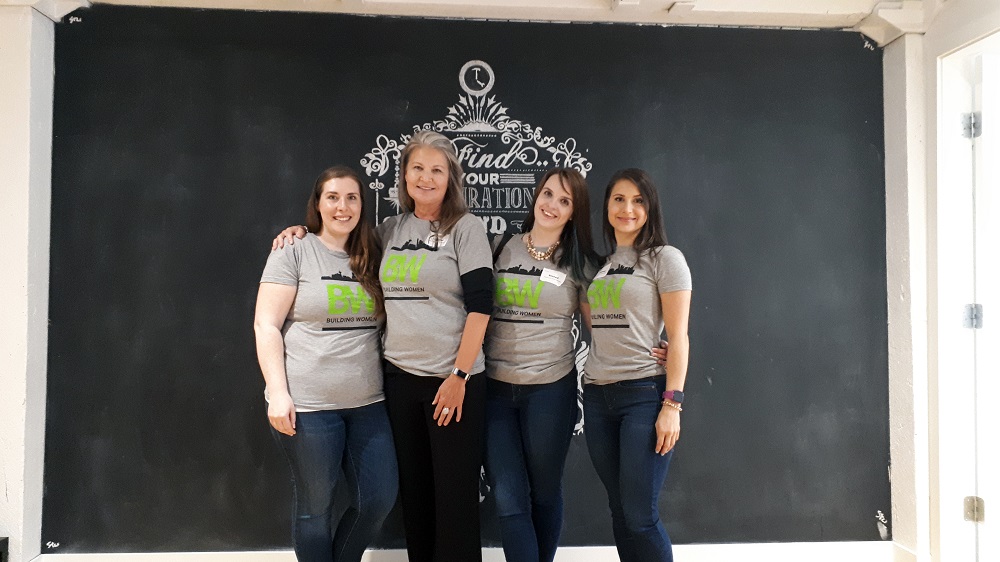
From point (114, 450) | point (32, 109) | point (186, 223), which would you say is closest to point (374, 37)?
point (186, 223)

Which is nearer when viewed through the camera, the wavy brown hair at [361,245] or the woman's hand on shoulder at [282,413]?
the woman's hand on shoulder at [282,413]

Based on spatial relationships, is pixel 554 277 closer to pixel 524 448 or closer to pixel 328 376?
pixel 524 448

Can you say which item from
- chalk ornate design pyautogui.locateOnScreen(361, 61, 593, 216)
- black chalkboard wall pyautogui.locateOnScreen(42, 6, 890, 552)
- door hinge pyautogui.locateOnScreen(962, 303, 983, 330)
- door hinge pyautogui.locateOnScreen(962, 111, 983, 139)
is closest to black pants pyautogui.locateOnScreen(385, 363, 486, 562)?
black chalkboard wall pyautogui.locateOnScreen(42, 6, 890, 552)

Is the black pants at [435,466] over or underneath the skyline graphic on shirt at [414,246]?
underneath

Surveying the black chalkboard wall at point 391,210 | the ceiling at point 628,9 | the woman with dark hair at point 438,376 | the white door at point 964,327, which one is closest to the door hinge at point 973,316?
the white door at point 964,327

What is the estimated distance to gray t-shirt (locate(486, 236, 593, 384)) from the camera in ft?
7.78

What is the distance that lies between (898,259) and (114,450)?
12.5 feet

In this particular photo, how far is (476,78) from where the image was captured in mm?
3127

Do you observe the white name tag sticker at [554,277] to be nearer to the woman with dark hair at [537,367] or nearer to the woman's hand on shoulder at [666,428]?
the woman with dark hair at [537,367]

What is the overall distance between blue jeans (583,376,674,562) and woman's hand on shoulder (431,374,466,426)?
0.50 meters

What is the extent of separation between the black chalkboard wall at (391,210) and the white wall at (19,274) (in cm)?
12

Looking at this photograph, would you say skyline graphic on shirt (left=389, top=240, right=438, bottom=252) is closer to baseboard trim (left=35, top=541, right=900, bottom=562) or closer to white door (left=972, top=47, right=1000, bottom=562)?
baseboard trim (left=35, top=541, right=900, bottom=562)

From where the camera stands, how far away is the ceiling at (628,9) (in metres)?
3.02

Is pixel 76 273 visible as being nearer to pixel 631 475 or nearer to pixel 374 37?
pixel 374 37
